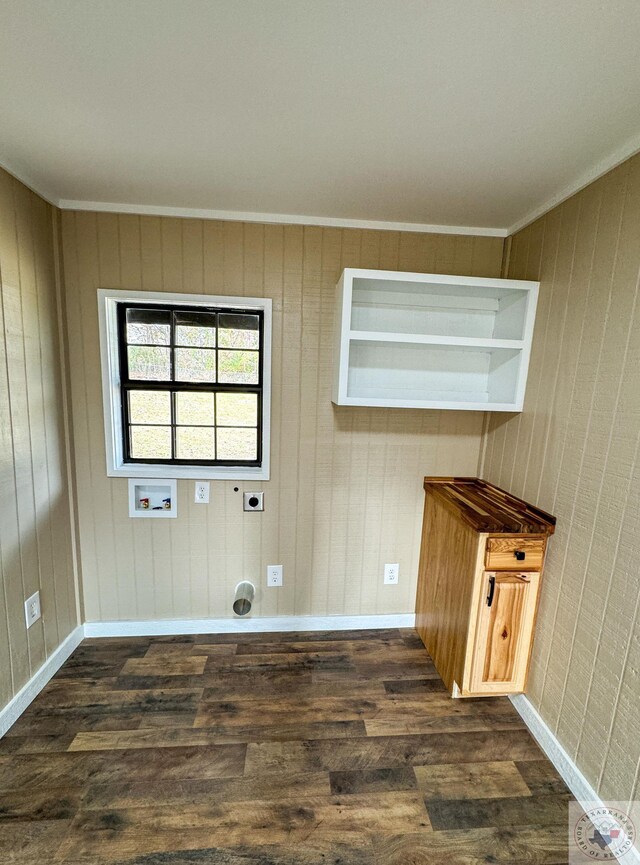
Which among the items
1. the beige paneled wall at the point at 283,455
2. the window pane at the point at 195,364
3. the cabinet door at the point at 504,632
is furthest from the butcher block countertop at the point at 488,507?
the window pane at the point at 195,364

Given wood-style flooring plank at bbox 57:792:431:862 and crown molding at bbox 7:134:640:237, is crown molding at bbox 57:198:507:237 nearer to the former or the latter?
crown molding at bbox 7:134:640:237

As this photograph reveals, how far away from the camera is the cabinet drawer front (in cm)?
158

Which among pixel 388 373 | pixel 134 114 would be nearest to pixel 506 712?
pixel 388 373

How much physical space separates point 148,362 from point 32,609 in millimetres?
1360

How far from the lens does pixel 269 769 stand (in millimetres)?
1416

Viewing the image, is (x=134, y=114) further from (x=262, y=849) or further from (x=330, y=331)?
(x=262, y=849)

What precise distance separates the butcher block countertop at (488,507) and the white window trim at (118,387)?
3.39 feet

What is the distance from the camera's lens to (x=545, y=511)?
1.64 meters

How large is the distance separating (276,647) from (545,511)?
5.42 feet

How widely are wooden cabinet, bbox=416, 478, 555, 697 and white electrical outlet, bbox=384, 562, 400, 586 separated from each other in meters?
0.42

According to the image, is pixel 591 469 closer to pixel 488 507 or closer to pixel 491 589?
pixel 488 507

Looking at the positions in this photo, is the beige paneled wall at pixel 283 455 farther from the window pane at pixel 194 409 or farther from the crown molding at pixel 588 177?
the window pane at pixel 194 409

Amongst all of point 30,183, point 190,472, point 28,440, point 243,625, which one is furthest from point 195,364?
point 243,625

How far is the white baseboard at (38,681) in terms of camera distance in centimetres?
156
